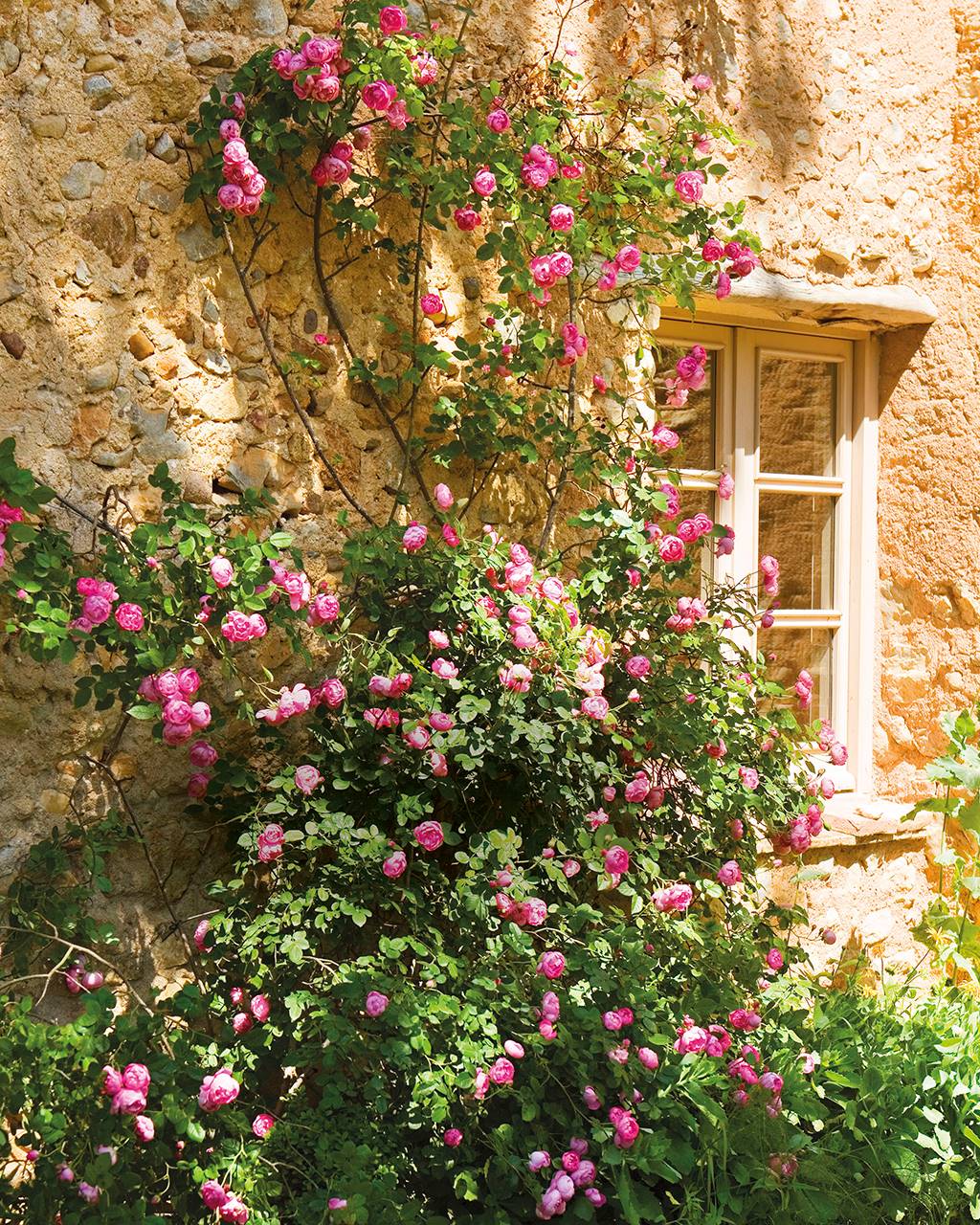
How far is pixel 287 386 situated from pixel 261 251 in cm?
32

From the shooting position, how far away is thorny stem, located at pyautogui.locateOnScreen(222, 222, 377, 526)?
2953mm

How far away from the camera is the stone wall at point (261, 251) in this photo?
270cm

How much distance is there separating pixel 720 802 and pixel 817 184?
6.68ft

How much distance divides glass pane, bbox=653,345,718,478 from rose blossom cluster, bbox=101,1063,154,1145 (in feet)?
7.97

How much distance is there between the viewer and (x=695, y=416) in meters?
4.02

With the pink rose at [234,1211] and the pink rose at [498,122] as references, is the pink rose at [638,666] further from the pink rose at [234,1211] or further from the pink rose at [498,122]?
the pink rose at [234,1211]

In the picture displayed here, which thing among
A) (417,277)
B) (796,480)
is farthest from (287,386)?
(796,480)

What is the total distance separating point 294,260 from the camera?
10.1ft

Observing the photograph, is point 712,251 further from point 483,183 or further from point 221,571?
point 221,571

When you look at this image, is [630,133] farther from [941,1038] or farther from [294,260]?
[941,1038]

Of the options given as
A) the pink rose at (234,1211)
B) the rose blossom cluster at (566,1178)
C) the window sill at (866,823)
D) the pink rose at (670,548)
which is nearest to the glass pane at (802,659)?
the window sill at (866,823)

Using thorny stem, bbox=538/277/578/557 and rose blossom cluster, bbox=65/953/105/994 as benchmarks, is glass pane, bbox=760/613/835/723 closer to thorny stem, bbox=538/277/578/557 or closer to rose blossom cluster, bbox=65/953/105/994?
thorny stem, bbox=538/277/578/557

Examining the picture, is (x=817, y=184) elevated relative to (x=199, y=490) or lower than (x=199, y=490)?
elevated

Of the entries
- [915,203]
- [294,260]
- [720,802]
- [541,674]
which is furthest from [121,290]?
[915,203]
